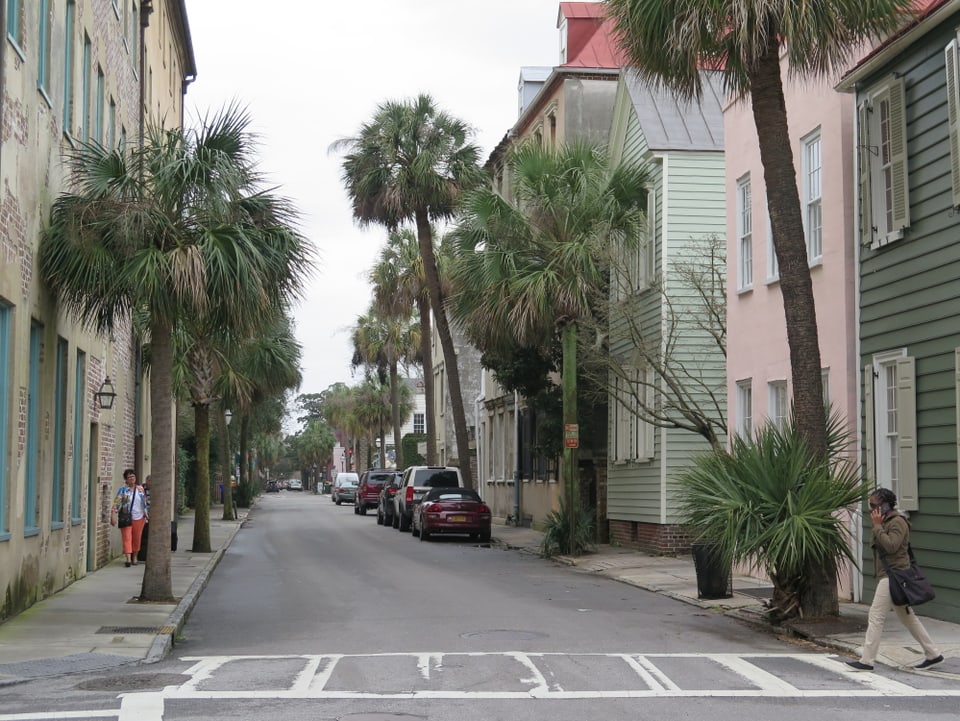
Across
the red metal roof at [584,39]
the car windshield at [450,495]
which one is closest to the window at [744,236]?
the car windshield at [450,495]

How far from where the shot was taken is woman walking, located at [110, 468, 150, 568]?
21312 millimetres

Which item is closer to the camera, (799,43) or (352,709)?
(352,709)

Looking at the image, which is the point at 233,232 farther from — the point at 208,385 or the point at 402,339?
the point at 402,339

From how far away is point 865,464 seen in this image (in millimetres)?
15555

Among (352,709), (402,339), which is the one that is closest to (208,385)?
(352,709)

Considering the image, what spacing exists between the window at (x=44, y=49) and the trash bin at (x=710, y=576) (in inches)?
397

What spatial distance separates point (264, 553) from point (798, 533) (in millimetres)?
16816

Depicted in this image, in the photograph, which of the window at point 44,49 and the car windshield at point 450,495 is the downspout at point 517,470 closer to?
the car windshield at point 450,495

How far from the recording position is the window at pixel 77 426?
61.2 ft

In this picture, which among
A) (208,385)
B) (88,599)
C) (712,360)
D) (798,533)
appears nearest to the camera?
(798,533)

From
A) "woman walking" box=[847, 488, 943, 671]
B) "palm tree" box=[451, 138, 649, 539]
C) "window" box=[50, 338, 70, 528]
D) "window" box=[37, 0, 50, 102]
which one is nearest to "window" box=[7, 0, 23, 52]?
"window" box=[37, 0, 50, 102]

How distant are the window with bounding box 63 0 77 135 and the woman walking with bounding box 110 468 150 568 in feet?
21.1

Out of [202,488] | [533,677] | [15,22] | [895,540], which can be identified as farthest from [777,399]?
[202,488]

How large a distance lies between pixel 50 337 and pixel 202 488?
9.72 metres
